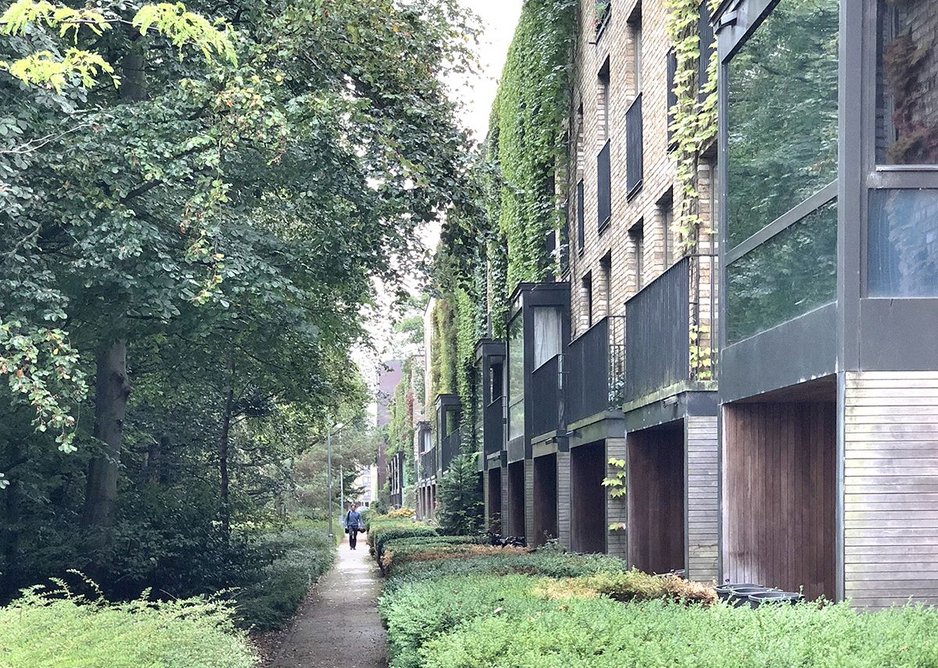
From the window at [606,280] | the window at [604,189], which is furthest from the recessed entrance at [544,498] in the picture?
the window at [604,189]

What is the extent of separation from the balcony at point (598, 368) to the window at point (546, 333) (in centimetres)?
316

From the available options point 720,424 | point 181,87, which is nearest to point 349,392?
point 181,87

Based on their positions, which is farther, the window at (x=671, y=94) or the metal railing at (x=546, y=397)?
the metal railing at (x=546, y=397)

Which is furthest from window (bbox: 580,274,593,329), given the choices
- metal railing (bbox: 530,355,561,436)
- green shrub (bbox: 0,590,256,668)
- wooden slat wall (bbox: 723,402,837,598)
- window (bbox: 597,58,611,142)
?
green shrub (bbox: 0,590,256,668)

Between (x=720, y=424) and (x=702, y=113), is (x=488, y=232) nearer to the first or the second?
(x=702, y=113)

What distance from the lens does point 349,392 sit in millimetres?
27109

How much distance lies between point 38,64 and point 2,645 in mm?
3244

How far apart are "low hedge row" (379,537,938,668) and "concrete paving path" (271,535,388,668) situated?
17.0 feet

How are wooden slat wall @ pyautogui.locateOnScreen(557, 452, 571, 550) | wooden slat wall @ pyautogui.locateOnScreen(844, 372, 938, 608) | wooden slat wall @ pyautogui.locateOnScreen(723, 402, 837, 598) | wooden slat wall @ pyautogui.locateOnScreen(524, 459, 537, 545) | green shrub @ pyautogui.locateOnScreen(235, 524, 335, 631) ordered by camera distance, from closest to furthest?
wooden slat wall @ pyautogui.locateOnScreen(844, 372, 938, 608) < wooden slat wall @ pyautogui.locateOnScreen(723, 402, 837, 598) < green shrub @ pyautogui.locateOnScreen(235, 524, 335, 631) < wooden slat wall @ pyautogui.locateOnScreen(557, 452, 571, 550) < wooden slat wall @ pyautogui.locateOnScreen(524, 459, 537, 545)

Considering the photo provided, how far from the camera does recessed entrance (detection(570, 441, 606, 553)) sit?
1878 centimetres

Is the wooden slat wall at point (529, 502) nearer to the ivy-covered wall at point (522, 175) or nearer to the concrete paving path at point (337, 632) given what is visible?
the concrete paving path at point (337, 632)

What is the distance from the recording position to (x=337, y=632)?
59.5 feet

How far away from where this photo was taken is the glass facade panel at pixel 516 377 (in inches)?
912

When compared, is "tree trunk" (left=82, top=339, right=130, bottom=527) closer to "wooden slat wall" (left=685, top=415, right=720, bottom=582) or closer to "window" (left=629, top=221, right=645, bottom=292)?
"window" (left=629, top=221, right=645, bottom=292)
